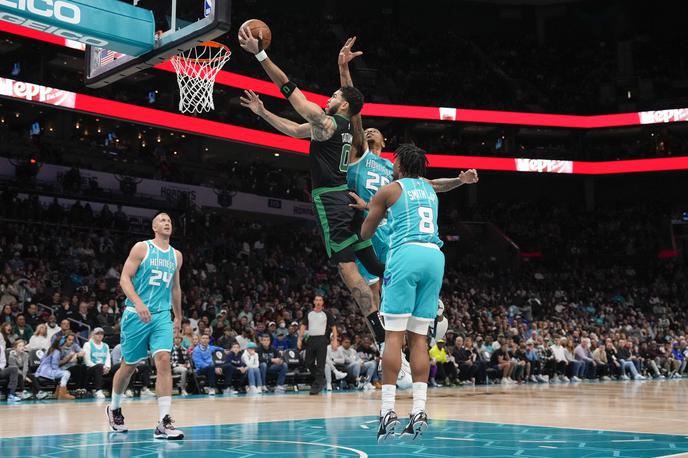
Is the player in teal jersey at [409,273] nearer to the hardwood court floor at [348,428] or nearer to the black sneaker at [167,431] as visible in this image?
the hardwood court floor at [348,428]

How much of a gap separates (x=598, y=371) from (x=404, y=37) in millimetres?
22454

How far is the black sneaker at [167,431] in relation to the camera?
23.0 feet

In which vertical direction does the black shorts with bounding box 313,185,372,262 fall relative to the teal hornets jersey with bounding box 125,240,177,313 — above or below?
A: above

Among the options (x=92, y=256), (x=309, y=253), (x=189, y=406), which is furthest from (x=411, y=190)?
(x=309, y=253)

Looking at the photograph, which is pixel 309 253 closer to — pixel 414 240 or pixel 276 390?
pixel 276 390

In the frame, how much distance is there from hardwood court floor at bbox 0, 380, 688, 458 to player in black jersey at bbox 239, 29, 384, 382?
1.41m

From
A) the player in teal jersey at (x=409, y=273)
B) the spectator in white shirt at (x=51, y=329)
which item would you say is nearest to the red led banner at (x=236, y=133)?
the spectator in white shirt at (x=51, y=329)

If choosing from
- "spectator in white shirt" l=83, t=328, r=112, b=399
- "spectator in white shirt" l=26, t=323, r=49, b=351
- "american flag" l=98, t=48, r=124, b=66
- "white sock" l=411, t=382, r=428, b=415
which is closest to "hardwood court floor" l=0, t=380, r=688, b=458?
"white sock" l=411, t=382, r=428, b=415

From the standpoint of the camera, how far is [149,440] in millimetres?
7082

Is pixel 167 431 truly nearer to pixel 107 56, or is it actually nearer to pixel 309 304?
pixel 107 56

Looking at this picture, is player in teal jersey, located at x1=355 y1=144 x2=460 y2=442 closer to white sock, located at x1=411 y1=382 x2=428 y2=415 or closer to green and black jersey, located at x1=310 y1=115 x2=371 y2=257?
white sock, located at x1=411 y1=382 x2=428 y2=415

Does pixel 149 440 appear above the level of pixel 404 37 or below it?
below

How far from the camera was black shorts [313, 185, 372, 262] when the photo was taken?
636cm

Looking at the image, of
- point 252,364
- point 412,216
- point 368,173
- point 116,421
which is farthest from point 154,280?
point 252,364
